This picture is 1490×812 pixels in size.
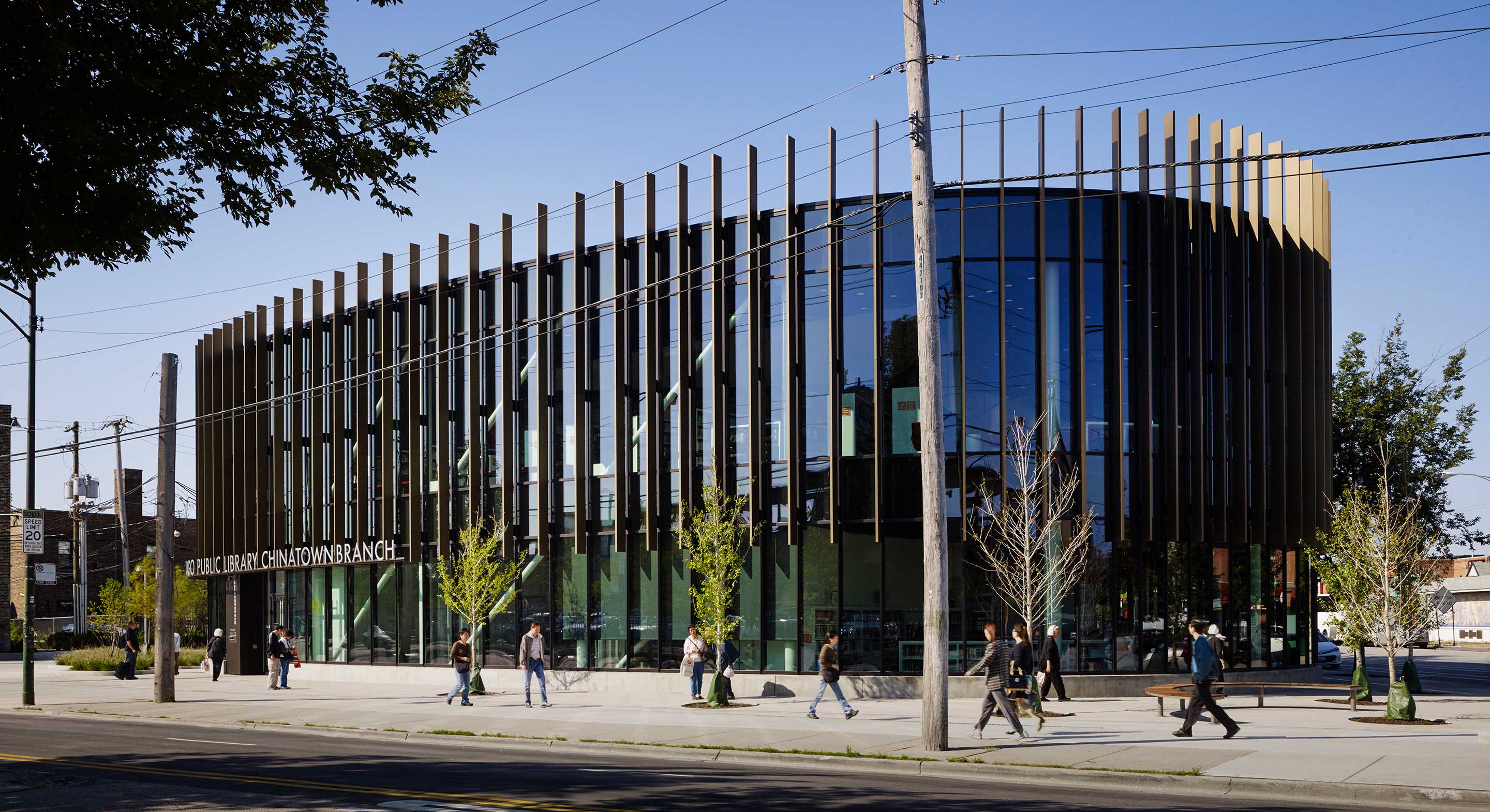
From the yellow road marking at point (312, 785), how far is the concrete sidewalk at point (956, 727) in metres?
5.83

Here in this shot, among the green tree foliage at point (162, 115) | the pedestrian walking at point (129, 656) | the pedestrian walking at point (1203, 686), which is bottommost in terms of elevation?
the pedestrian walking at point (129, 656)

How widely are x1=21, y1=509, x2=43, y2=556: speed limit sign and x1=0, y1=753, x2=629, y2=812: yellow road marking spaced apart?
15888mm

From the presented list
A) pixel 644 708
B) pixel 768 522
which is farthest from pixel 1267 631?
pixel 644 708

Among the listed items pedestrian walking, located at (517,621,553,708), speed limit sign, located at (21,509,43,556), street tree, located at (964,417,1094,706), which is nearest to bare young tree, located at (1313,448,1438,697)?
street tree, located at (964,417,1094,706)

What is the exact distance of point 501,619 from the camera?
114ft

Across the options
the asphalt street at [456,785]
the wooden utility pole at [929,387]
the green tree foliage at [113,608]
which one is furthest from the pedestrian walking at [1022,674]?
the green tree foliage at [113,608]

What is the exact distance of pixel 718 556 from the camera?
28.2 meters

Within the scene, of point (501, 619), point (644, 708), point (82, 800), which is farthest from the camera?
point (501, 619)

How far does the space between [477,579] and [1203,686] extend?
18339 millimetres

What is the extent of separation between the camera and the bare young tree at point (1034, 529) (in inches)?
1089

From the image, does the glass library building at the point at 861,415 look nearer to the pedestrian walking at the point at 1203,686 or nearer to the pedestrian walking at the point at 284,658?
the pedestrian walking at the point at 284,658

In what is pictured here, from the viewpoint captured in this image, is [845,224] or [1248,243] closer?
[845,224]

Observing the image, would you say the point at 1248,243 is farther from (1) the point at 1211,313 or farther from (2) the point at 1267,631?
(2) the point at 1267,631

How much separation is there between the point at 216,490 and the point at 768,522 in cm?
2310
